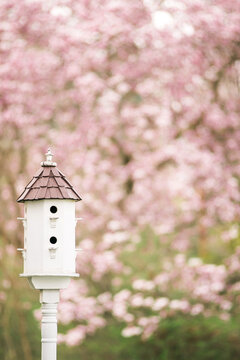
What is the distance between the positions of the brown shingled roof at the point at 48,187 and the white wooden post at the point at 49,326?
0.61 metres

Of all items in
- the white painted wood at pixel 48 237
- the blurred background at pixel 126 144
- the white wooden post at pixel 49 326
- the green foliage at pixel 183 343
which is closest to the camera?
the white wooden post at pixel 49 326

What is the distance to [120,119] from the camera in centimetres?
987

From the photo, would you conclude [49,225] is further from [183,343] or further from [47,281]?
[183,343]

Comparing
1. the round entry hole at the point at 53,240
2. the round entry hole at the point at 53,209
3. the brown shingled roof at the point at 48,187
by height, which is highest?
A: the brown shingled roof at the point at 48,187

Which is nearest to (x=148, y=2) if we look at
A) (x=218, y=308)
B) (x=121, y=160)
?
(x=121, y=160)

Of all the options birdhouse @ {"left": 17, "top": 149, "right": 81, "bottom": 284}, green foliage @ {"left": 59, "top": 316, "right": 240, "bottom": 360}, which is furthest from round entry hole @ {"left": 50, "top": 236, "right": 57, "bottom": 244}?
green foliage @ {"left": 59, "top": 316, "right": 240, "bottom": 360}

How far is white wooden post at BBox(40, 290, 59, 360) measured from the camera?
16.0 ft

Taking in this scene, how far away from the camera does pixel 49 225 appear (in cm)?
509

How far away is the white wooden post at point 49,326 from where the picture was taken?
4.88m

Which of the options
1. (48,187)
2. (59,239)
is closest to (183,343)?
(59,239)

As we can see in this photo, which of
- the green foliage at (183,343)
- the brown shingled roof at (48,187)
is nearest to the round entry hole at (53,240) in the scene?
the brown shingled roof at (48,187)

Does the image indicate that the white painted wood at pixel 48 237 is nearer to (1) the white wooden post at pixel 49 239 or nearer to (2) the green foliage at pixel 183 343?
(1) the white wooden post at pixel 49 239

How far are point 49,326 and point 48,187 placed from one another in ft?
2.87

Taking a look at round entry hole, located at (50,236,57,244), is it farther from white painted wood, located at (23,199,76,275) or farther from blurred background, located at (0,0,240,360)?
blurred background, located at (0,0,240,360)
